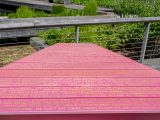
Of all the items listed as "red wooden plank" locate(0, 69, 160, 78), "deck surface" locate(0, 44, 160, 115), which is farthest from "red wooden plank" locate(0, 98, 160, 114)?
"red wooden plank" locate(0, 69, 160, 78)

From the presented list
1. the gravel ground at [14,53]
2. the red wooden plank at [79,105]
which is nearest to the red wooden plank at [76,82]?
the red wooden plank at [79,105]

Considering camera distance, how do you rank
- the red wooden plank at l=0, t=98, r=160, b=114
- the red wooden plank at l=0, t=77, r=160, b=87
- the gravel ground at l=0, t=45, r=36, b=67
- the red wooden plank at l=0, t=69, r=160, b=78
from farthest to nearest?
the gravel ground at l=0, t=45, r=36, b=67 → the red wooden plank at l=0, t=69, r=160, b=78 → the red wooden plank at l=0, t=77, r=160, b=87 → the red wooden plank at l=0, t=98, r=160, b=114

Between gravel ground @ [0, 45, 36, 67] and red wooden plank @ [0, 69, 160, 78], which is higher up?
red wooden plank @ [0, 69, 160, 78]

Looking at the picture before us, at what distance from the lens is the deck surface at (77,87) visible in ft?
4.77

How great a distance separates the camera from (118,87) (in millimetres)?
1683

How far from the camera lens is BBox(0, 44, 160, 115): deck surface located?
57.3 inches

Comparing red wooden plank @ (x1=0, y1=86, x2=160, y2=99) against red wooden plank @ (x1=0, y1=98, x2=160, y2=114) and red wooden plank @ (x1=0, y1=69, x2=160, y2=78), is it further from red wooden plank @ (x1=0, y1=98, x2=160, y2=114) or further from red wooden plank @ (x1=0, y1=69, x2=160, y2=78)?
red wooden plank @ (x1=0, y1=69, x2=160, y2=78)

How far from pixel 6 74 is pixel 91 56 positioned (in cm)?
81

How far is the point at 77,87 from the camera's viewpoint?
166 cm

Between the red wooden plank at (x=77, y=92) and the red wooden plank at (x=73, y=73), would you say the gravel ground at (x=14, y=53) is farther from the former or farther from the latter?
the red wooden plank at (x=77, y=92)

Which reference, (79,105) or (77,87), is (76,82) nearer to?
(77,87)

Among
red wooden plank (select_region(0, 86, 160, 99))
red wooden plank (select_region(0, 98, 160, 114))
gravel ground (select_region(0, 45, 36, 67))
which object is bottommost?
gravel ground (select_region(0, 45, 36, 67))

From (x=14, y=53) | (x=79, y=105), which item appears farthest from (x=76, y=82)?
(x=14, y=53)

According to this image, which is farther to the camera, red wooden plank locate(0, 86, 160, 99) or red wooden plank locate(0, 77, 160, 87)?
red wooden plank locate(0, 77, 160, 87)
